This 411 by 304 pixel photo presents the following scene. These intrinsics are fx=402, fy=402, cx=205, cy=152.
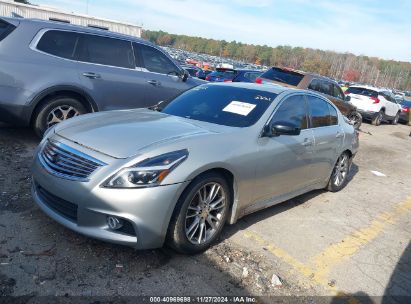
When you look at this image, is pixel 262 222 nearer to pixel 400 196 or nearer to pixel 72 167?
pixel 72 167

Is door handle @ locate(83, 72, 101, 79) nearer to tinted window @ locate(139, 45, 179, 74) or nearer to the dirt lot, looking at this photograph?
tinted window @ locate(139, 45, 179, 74)

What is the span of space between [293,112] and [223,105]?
0.95 metres

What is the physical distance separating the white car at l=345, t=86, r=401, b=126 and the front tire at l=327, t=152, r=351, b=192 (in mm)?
12642

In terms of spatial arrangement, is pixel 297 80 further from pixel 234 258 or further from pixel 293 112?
pixel 234 258

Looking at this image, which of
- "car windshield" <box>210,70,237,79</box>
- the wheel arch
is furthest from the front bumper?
"car windshield" <box>210,70,237,79</box>

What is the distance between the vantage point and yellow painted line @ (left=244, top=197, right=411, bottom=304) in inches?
149

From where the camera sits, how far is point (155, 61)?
7.55 meters

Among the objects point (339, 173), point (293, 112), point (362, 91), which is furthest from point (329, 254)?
point (362, 91)

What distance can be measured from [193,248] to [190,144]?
97cm

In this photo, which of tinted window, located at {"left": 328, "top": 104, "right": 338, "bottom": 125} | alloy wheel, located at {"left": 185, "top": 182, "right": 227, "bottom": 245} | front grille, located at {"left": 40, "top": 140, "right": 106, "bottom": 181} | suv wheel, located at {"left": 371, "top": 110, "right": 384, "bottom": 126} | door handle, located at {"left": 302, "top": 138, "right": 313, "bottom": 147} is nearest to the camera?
front grille, located at {"left": 40, "top": 140, "right": 106, "bottom": 181}

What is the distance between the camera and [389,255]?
4562 millimetres

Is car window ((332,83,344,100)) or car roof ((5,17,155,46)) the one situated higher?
car roof ((5,17,155,46))

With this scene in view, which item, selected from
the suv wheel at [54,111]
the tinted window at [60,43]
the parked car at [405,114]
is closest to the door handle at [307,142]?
the suv wheel at [54,111]

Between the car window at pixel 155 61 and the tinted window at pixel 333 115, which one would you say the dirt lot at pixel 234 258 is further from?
the car window at pixel 155 61
